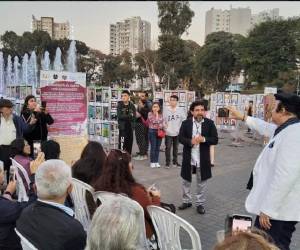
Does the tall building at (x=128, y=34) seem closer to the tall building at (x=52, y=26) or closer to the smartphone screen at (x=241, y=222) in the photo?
the tall building at (x=52, y=26)

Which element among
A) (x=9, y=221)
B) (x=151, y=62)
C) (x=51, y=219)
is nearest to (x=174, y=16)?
(x=151, y=62)

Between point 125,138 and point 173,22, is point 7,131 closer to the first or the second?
point 125,138

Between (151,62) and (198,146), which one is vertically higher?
(151,62)

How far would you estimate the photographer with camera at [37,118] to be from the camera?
21.1 ft

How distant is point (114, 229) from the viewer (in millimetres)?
1729

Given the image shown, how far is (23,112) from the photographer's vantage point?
6.68 m

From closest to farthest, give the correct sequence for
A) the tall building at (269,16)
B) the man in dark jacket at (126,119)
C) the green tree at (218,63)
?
the man in dark jacket at (126,119)
the tall building at (269,16)
the green tree at (218,63)

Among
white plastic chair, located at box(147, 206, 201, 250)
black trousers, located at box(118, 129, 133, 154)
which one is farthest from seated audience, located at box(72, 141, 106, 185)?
black trousers, located at box(118, 129, 133, 154)

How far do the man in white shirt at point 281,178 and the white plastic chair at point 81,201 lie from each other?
1506mm

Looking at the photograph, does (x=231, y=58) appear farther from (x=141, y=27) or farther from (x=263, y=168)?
(x=263, y=168)

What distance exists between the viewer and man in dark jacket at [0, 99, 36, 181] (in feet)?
18.9

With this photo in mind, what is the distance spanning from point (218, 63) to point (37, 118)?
1709 inches

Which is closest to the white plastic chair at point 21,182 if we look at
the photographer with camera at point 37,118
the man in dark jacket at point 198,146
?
the photographer with camera at point 37,118

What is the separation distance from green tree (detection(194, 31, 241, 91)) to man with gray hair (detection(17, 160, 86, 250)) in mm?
46186
